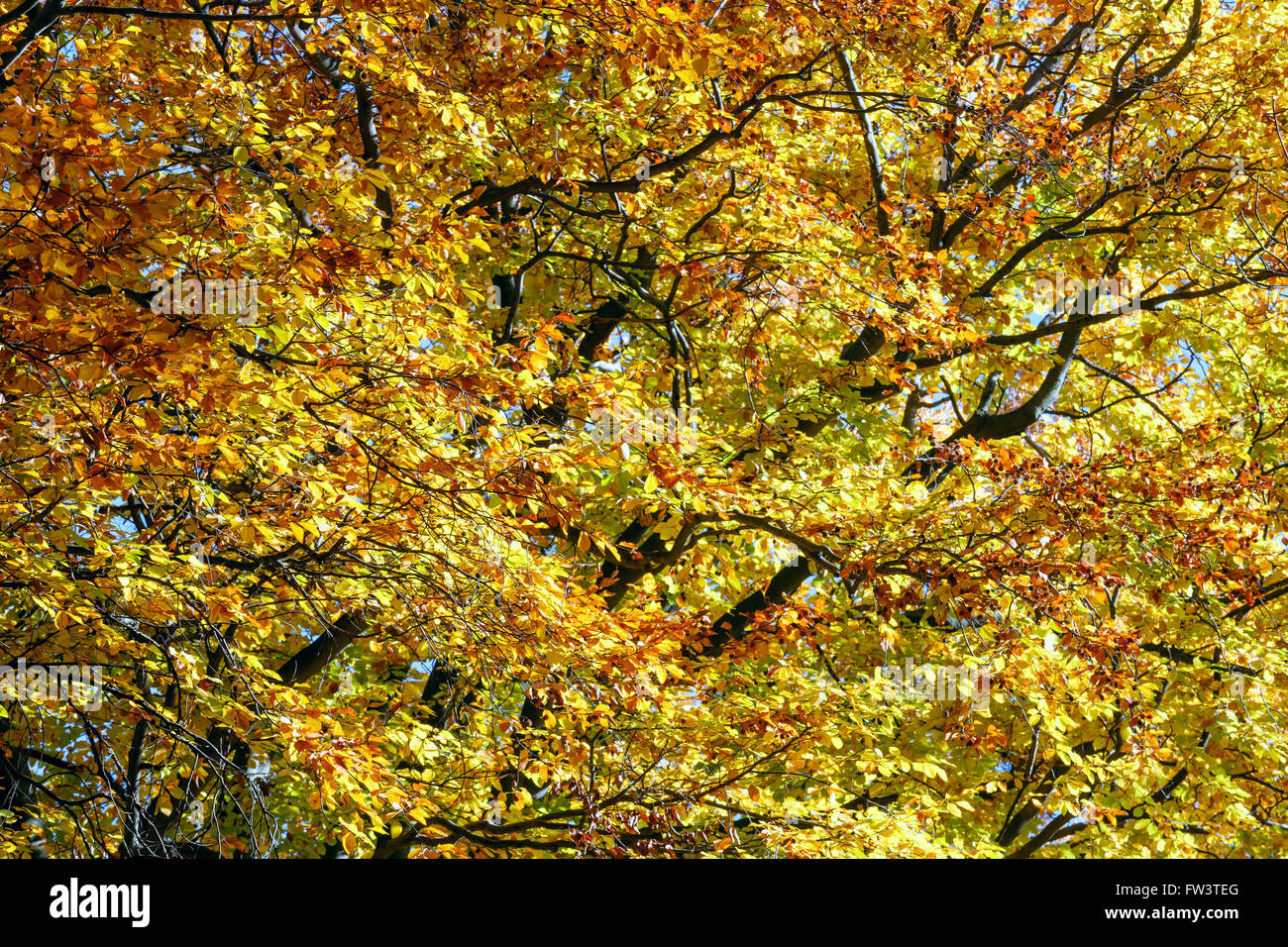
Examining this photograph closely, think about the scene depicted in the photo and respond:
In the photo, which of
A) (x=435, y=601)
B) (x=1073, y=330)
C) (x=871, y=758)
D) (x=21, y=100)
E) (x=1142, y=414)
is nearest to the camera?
(x=21, y=100)

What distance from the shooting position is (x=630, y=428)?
6.75 metres

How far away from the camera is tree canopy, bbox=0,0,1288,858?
535 cm

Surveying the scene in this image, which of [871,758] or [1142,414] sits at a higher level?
[1142,414]

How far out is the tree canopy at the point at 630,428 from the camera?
211 inches

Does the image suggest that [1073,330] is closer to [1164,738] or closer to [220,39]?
[1164,738]

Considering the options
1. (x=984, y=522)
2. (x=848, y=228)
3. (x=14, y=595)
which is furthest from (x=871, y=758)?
(x=14, y=595)

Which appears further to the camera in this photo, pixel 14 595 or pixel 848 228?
pixel 848 228

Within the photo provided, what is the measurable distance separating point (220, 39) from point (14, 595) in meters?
3.82

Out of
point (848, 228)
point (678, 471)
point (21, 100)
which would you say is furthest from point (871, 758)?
point (21, 100)

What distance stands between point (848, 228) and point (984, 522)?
2.78m

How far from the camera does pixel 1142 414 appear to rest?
12.3 m

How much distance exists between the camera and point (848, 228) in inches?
362
